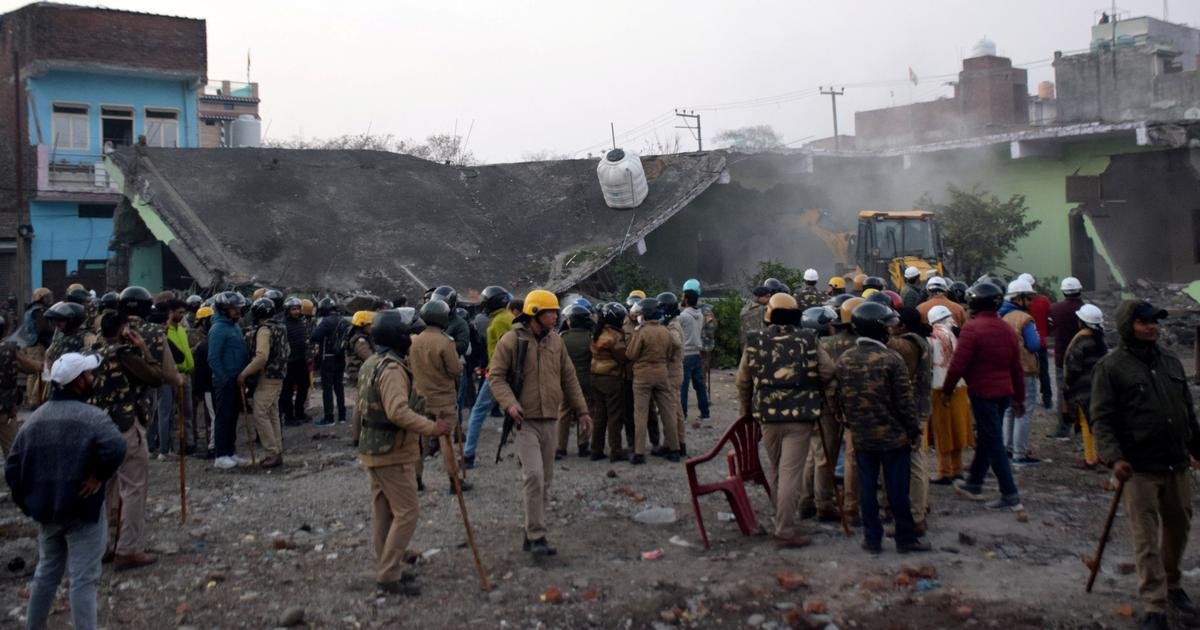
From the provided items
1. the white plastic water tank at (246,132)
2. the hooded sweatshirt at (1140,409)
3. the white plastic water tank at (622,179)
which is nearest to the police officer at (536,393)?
the hooded sweatshirt at (1140,409)

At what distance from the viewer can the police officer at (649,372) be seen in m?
10.1

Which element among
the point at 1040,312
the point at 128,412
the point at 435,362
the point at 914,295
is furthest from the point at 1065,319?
the point at 128,412

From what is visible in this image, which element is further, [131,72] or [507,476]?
[131,72]

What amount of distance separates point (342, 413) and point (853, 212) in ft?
63.0

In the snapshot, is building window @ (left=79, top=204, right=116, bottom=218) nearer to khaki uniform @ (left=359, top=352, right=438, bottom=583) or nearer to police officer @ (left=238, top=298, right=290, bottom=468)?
police officer @ (left=238, top=298, right=290, bottom=468)

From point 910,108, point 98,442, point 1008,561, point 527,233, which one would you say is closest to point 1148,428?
point 1008,561

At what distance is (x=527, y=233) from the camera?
78.0 feet

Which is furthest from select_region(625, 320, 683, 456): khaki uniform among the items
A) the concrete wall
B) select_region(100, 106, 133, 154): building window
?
select_region(100, 106, 133, 154): building window

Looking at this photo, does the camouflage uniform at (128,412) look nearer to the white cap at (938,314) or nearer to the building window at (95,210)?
the white cap at (938,314)

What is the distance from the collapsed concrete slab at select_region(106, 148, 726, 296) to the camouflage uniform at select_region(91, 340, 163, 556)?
41.0ft

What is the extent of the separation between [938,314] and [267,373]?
6836mm

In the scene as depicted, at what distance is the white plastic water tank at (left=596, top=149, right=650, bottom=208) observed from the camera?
22.6m

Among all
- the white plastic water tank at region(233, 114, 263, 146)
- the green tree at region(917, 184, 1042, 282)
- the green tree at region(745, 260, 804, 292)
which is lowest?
the green tree at region(745, 260, 804, 292)

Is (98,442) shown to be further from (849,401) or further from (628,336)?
(628,336)
